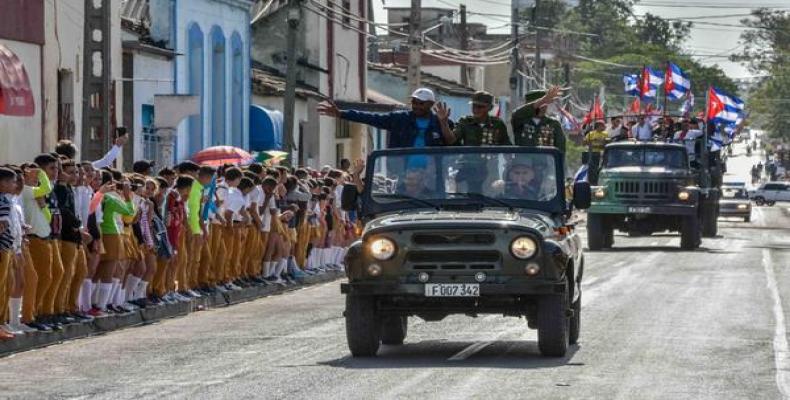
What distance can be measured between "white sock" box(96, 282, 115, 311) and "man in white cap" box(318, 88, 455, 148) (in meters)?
4.49

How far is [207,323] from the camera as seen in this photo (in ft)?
73.6

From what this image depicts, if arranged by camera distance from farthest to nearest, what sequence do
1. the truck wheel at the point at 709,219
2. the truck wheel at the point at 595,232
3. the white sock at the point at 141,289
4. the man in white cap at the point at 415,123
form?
the truck wheel at the point at 709,219
the truck wheel at the point at 595,232
the white sock at the point at 141,289
the man in white cap at the point at 415,123

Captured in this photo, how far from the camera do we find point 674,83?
187ft

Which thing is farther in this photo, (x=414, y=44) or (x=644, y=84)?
(x=644, y=84)

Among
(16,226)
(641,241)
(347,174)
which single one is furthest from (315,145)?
(16,226)

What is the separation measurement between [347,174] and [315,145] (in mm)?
12638

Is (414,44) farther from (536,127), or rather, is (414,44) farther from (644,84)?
(536,127)

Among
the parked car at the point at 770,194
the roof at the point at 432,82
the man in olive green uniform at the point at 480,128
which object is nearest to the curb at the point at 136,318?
the man in olive green uniform at the point at 480,128

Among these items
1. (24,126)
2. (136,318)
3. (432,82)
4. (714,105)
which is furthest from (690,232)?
(432,82)

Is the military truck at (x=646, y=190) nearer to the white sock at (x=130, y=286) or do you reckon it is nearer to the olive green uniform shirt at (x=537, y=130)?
the white sock at (x=130, y=286)

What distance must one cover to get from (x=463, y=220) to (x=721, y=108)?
39.1 metres

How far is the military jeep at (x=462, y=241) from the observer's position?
1677 centimetres

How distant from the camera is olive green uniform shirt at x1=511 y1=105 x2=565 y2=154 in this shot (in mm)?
19297

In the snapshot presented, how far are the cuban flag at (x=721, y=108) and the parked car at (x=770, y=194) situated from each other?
64274mm
